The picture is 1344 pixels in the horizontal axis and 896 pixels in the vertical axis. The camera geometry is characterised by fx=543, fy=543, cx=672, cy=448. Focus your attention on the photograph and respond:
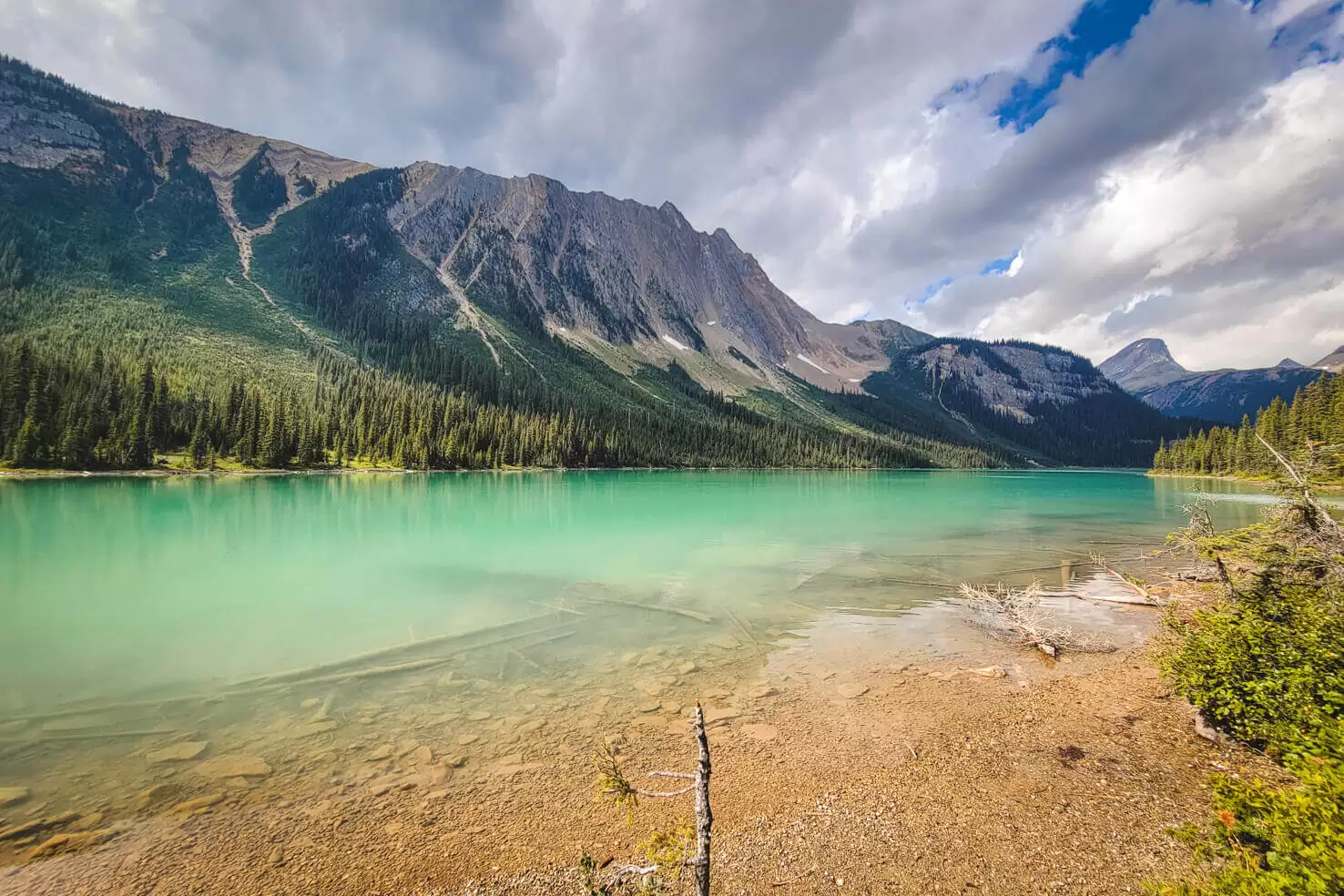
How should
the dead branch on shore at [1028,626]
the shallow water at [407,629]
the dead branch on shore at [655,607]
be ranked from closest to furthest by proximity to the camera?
the shallow water at [407,629]
the dead branch on shore at [1028,626]
the dead branch on shore at [655,607]

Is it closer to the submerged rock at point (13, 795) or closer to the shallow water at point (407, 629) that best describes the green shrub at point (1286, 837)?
the shallow water at point (407, 629)

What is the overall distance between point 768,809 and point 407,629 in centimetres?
1255

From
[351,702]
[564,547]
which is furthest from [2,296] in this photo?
[351,702]

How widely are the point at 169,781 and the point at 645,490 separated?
6968 cm

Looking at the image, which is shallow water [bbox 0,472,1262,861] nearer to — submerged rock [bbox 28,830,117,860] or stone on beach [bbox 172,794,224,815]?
stone on beach [bbox 172,794,224,815]

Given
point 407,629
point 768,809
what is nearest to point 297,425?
point 407,629

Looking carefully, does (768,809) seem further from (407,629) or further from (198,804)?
(407,629)

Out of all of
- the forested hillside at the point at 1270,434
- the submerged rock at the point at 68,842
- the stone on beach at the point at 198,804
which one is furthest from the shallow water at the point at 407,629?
the forested hillside at the point at 1270,434

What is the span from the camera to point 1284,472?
354 inches

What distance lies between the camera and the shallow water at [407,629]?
932 centimetres

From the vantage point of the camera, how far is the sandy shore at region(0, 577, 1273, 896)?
612cm

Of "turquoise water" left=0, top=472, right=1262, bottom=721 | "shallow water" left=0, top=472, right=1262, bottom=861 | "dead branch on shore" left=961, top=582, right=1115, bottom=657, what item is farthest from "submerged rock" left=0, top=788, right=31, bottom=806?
"dead branch on shore" left=961, top=582, right=1115, bottom=657

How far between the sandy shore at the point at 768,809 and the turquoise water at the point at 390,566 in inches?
238

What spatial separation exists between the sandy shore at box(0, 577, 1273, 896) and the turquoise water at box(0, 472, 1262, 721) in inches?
238
